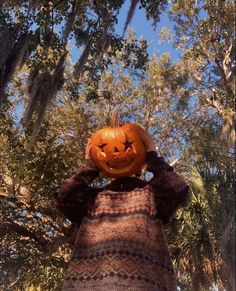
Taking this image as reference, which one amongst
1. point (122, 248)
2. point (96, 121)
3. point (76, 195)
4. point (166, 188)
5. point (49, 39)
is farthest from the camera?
point (96, 121)

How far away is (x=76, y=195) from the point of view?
3.25 meters

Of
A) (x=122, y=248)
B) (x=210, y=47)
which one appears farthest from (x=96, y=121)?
(x=122, y=248)

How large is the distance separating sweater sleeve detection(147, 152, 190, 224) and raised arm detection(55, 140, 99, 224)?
483 millimetres

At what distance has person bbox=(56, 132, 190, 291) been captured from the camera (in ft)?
9.04

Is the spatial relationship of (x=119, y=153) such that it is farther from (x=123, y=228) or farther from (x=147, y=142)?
(x=123, y=228)

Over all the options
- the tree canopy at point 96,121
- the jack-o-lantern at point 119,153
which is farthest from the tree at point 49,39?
the jack-o-lantern at point 119,153

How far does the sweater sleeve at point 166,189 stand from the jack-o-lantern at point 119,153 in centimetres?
13

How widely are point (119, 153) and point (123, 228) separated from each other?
1.94 ft

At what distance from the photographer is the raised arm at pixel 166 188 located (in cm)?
307

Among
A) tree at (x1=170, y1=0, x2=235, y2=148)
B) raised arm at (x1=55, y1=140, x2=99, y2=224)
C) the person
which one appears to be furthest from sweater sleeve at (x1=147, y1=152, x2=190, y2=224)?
tree at (x1=170, y1=0, x2=235, y2=148)

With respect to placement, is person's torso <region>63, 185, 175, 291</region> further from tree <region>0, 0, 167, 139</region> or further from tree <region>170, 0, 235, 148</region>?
tree <region>170, 0, 235, 148</region>

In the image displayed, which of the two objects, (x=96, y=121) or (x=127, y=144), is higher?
(x=96, y=121)

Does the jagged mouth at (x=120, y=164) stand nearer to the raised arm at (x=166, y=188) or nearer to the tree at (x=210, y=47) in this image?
the raised arm at (x=166, y=188)

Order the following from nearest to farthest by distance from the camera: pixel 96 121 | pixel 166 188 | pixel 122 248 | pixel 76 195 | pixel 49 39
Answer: pixel 122 248, pixel 166 188, pixel 76 195, pixel 49 39, pixel 96 121
